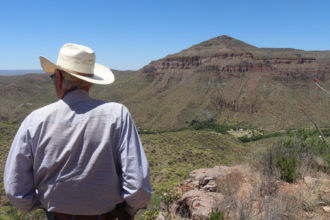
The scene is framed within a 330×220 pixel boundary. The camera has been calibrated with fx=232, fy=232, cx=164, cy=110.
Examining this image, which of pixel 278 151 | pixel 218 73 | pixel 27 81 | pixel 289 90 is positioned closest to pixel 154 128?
pixel 218 73

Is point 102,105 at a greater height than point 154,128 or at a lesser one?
greater

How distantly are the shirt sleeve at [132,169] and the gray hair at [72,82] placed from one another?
45 centimetres

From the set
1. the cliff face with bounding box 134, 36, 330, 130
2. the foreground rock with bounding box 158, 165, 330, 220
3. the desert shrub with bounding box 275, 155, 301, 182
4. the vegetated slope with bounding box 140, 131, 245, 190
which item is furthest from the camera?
the cliff face with bounding box 134, 36, 330, 130

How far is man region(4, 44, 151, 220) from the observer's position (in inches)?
63.3

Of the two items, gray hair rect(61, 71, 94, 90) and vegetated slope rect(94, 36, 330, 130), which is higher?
gray hair rect(61, 71, 94, 90)

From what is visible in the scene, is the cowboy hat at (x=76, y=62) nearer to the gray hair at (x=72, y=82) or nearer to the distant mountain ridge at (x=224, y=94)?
the gray hair at (x=72, y=82)

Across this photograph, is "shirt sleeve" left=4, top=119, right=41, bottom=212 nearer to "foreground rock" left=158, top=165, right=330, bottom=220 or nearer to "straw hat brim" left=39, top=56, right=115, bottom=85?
"straw hat brim" left=39, top=56, right=115, bottom=85

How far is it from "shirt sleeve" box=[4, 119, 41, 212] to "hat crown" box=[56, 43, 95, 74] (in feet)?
1.82

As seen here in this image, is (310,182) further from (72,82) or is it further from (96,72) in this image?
(72,82)

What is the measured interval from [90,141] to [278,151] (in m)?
5.67

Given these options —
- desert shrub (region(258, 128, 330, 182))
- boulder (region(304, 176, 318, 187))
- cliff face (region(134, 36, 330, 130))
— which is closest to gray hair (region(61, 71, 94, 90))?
boulder (region(304, 176, 318, 187))

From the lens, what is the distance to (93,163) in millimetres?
1606

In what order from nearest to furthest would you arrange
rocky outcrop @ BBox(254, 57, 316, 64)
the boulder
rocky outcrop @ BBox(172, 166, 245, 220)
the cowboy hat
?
the cowboy hat < rocky outcrop @ BBox(172, 166, 245, 220) < the boulder < rocky outcrop @ BBox(254, 57, 316, 64)

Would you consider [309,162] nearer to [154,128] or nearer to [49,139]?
[49,139]
